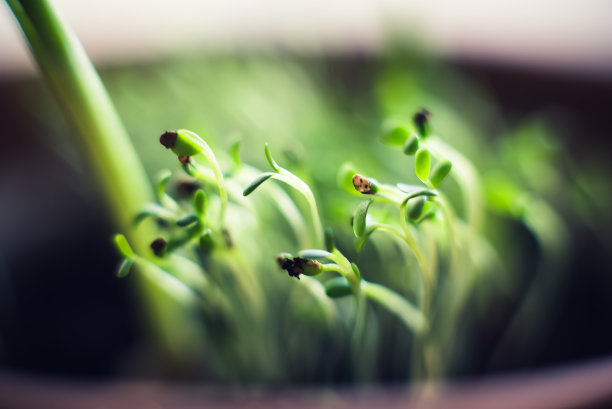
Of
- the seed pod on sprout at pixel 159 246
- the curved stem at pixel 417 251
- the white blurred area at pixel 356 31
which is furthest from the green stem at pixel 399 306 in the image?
the white blurred area at pixel 356 31

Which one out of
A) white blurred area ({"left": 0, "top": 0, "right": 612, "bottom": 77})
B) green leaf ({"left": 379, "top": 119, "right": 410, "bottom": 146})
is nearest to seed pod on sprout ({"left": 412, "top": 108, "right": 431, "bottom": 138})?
green leaf ({"left": 379, "top": 119, "right": 410, "bottom": 146})

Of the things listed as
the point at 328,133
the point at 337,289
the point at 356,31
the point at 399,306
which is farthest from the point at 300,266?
the point at 356,31

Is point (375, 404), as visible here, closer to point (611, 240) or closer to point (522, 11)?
point (611, 240)

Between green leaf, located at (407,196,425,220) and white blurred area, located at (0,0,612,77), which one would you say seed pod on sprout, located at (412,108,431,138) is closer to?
green leaf, located at (407,196,425,220)

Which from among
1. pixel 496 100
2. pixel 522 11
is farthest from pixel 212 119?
pixel 522 11

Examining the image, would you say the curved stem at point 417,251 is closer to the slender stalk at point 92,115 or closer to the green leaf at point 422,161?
the green leaf at point 422,161

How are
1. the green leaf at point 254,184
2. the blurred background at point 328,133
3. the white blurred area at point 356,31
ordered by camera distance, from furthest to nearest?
1. the white blurred area at point 356,31
2. the blurred background at point 328,133
3. the green leaf at point 254,184

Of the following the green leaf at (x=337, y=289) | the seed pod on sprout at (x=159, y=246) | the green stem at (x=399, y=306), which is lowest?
the green stem at (x=399, y=306)
